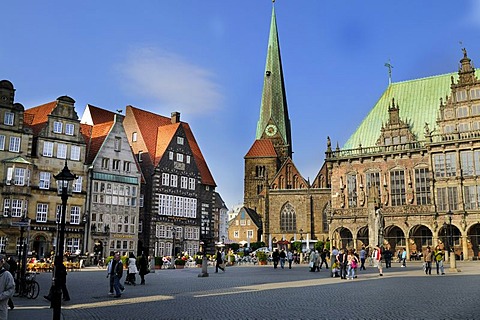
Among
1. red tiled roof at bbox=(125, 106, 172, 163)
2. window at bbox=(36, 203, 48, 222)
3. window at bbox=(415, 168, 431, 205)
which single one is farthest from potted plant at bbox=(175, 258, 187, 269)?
window at bbox=(415, 168, 431, 205)

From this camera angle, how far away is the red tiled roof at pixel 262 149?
304 ft

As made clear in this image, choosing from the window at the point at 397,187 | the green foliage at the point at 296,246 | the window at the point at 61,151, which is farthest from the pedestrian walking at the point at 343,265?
the green foliage at the point at 296,246

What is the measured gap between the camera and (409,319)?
1116cm

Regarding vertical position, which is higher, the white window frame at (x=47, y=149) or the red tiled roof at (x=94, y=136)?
the red tiled roof at (x=94, y=136)

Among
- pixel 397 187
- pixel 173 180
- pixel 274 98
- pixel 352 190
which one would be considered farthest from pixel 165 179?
pixel 274 98

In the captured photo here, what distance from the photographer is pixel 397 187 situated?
54.2 meters

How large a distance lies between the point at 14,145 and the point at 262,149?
56037 millimetres

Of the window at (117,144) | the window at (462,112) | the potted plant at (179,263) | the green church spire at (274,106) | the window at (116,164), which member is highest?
the green church spire at (274,106)

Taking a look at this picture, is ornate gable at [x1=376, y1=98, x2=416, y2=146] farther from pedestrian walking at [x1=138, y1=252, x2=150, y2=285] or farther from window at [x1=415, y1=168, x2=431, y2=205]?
pedestrian walking at [x1=138, y1=252, x2=150, y2=285]

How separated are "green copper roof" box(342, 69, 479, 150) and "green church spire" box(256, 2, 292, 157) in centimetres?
3723

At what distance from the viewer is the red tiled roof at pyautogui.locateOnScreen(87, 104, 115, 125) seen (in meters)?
58.8

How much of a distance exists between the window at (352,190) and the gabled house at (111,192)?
23.4m

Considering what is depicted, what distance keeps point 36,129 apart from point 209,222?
24.8m

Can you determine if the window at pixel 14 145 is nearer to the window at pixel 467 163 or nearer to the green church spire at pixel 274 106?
the window at pixel 467 163
